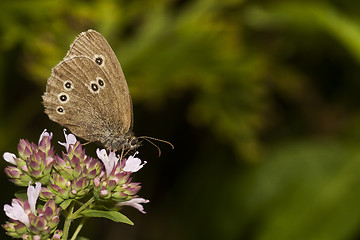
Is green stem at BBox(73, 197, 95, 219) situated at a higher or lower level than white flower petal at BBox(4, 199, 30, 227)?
higher

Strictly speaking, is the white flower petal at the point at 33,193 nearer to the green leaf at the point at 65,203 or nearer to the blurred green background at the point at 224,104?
the green leaf at the point at 65,203

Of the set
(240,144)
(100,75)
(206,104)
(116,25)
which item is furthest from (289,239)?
(100,75)

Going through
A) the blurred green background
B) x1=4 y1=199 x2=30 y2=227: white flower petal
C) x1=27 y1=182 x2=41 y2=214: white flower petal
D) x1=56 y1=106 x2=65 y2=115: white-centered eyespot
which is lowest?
x1=4 y1=199 x2=30 y2=227: white flower petal

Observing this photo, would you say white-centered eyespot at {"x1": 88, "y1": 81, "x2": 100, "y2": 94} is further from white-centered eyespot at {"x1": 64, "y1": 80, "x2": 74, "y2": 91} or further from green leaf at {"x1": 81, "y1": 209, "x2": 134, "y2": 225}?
green leaf at {"x1": 81, "y1": 209, "x2": 134, "y2": 225}

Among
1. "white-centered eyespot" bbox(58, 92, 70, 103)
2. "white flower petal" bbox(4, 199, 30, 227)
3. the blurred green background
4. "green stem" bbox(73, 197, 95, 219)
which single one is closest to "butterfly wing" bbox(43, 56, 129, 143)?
"white-centered eyespot" bbox(58, 92, 70, 103)

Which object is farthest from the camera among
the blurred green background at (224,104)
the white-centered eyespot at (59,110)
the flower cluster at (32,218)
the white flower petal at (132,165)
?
the blurred green background at (224,104)

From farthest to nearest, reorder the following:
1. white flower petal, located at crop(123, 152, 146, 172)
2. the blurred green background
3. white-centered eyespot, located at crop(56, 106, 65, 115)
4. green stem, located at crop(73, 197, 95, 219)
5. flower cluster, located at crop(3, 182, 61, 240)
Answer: the blurred green background
white-centered eyespot, located at crop(56, 106, 65, 115)
white flower petal, located at crop(123, 152, 146, 172)
green stem, located at crop(73, 197, 95, 219)
flower cluster, located at crop(3, 182, 61, 240)

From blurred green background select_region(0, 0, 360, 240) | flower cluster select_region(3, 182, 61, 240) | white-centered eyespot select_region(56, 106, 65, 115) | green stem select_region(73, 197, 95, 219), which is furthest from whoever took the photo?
blurred green background select_region(0, 0, 360, 240)

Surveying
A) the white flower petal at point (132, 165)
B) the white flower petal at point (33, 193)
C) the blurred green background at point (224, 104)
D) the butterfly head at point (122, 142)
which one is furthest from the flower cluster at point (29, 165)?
the blurred green background at point (224, 104)
